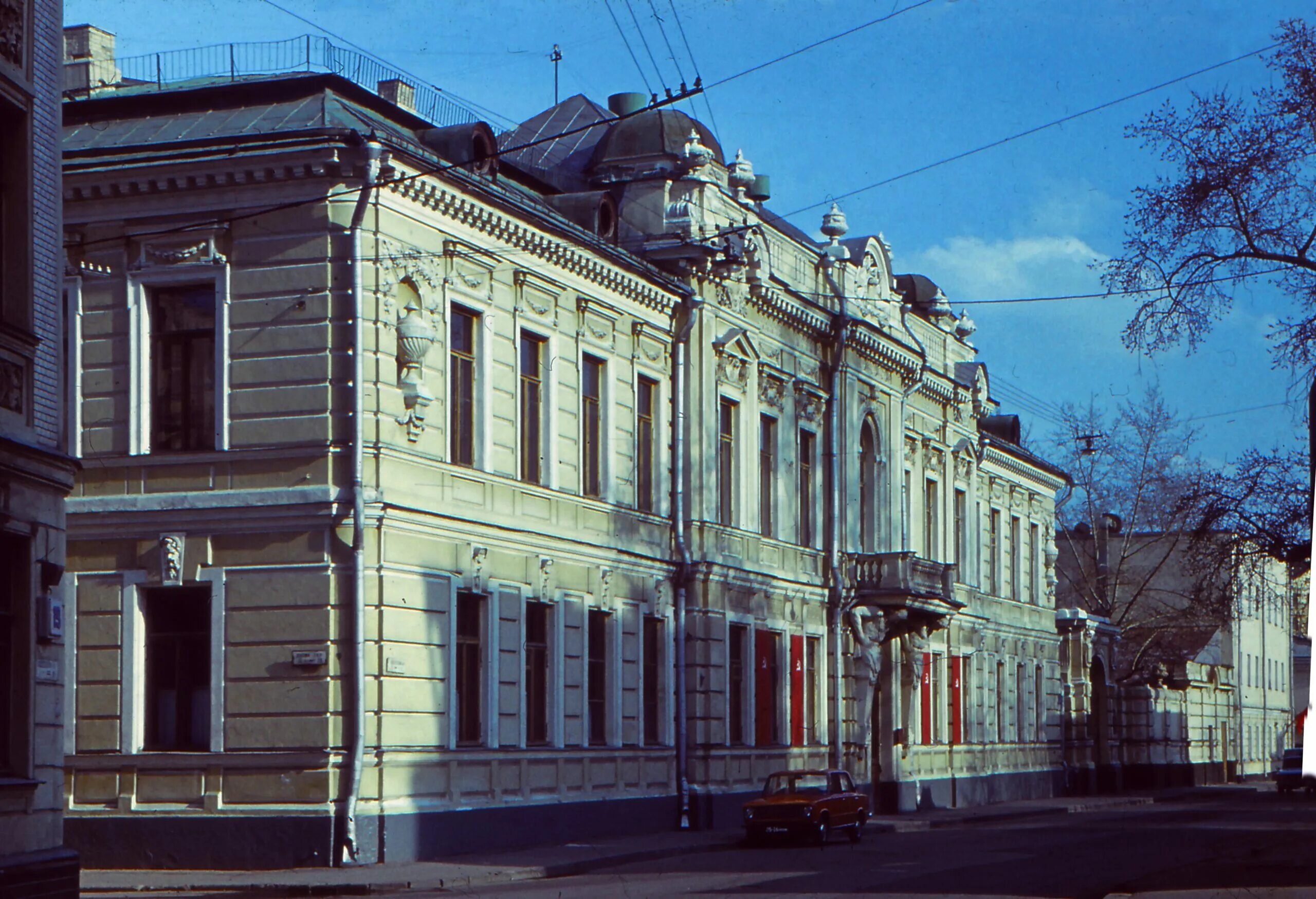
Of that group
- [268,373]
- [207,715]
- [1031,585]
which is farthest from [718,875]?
[1031,585]

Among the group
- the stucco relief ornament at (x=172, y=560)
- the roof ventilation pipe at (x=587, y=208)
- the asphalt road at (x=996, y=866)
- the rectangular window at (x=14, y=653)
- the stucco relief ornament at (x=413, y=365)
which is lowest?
the asphalt road at (x=996, y=866)

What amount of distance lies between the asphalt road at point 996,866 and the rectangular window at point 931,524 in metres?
10.8

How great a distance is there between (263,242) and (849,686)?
63.1ft

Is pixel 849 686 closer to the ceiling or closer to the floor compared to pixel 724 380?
closer to the floor

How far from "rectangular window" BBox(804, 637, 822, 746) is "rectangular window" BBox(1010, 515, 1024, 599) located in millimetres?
16980

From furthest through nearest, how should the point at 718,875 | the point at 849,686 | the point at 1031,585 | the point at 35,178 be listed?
1. the point at 1031,585
2. the point at 849,686
3. the point at 718,875
4. the point at 35,178

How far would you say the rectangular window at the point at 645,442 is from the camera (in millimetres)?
32094

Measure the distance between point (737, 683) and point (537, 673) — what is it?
24.0 ft

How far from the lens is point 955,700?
47.7m

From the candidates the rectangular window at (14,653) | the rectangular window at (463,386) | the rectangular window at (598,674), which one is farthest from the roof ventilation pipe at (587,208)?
the rectangular window at (14,653)

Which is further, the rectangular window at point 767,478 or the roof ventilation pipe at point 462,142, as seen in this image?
the rectangular window at point 767,478

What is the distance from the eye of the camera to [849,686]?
40.1 metres

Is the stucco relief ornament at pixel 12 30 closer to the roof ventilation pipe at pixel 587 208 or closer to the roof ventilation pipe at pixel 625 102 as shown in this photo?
the roof ventilation pipe at pixel 587 208

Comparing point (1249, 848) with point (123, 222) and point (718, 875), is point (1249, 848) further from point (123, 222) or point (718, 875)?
point (123, 222)
